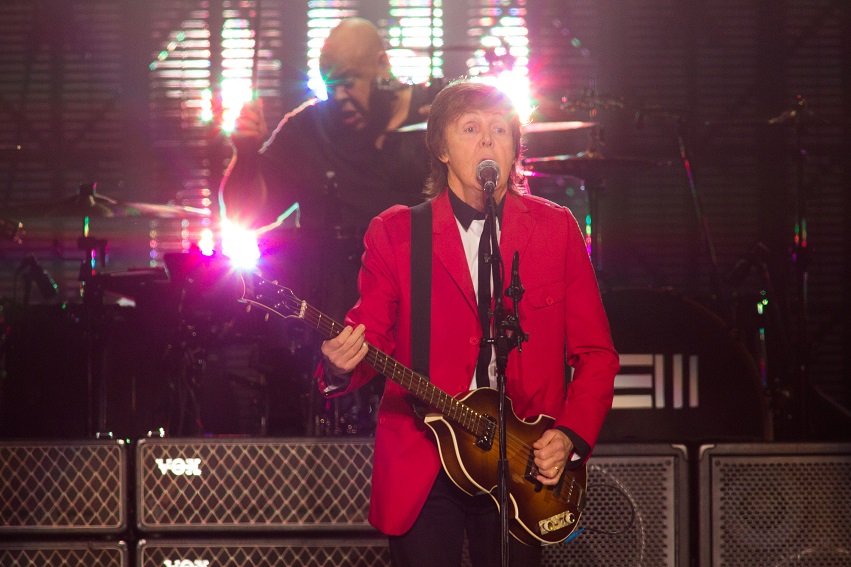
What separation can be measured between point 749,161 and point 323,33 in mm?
3754

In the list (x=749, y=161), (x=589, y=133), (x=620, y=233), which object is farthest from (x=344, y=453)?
(x=749, y=161)

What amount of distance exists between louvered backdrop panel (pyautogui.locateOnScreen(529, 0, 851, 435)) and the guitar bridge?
17.0 feet

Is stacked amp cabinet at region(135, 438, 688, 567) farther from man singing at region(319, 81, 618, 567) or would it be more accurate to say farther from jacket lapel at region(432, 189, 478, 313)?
jacket lapel at region(432, 189, 478, 313)

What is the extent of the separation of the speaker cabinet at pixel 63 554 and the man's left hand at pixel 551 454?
6.70ft

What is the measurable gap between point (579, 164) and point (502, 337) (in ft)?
11.0

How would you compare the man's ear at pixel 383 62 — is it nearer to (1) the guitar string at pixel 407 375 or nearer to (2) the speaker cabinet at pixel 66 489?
(2) the speaker cabinet at pixel 66 489

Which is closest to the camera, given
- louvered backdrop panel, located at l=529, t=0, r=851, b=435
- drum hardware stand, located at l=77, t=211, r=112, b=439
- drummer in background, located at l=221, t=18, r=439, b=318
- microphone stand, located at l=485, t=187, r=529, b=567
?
microphone stand, located at l=485, t=187, r=529, b=567

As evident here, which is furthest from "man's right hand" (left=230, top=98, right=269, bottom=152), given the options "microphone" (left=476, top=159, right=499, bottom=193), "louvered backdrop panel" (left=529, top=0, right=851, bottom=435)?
"microphone" (left=476, top=159, right=499, bottom=193)

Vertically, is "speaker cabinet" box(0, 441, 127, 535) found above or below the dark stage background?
below

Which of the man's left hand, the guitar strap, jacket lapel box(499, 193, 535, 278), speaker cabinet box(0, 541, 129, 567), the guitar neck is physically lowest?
speaker cabinet box(0, 541, 129, 567)

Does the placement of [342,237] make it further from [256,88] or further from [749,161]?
[749,161]

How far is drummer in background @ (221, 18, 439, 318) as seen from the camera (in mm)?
5660

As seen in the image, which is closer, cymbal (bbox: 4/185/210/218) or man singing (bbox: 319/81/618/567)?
man singing (bbox: 319/81/618/567)

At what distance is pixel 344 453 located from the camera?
12.2 feet
